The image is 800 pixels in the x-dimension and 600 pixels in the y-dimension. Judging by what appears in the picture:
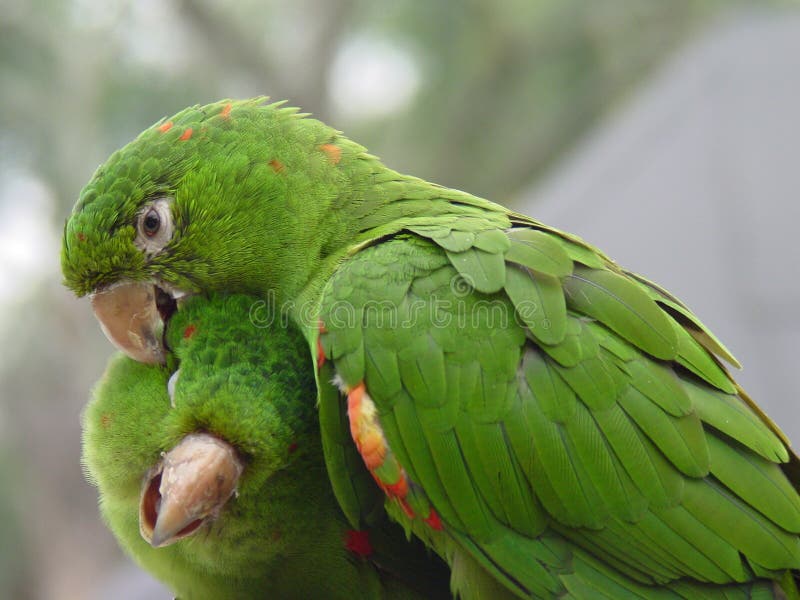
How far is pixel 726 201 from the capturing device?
514cm

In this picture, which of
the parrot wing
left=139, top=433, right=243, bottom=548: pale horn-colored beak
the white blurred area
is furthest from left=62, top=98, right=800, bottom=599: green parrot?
the white blurred area

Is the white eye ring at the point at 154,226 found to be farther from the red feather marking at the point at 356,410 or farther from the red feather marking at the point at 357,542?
the red feather marking at the point at 357,542

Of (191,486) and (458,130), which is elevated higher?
(458,130)

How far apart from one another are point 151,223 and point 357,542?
0.82m

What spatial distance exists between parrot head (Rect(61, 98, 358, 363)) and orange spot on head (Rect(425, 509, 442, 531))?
2.00ft

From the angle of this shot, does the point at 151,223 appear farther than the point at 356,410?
Yes

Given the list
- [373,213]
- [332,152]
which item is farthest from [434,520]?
[332,152]

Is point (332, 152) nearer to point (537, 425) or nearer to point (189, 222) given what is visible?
point (189, 222)

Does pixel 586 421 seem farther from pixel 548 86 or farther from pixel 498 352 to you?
pixel 548 86

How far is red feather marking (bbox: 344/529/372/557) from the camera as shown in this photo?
5.58 ft

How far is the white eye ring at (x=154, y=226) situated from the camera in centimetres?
182

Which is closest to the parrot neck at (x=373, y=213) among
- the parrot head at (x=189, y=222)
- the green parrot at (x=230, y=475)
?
the parrot head at (x=189, y=222)

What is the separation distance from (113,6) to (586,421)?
749 cm

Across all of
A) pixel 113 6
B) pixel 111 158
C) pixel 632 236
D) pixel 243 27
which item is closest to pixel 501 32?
pixel 243 27
